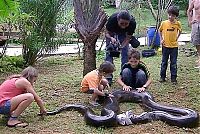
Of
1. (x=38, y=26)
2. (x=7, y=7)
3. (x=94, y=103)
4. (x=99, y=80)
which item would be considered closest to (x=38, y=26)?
(x=38, y=26)

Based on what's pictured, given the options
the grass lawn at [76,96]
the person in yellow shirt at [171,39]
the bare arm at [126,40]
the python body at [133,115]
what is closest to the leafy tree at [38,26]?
the grass lawn at [76,96]

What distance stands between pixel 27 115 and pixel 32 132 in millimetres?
725

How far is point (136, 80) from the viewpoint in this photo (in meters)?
6.21

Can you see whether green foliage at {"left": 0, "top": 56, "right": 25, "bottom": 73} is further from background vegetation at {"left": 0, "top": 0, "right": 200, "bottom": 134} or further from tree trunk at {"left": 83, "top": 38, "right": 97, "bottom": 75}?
tree trunk at {"left": 83, "top": 38, "right": 97, "bottom": 75}

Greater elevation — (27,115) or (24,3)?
(24,3)

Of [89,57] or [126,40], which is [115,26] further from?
[89,57]

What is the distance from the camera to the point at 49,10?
970 centimetres

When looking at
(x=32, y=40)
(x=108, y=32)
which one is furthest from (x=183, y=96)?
(x=32, y=40)

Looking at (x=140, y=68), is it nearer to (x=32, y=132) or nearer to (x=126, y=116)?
(x=126, y=116)

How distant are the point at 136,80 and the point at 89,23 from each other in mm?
1501

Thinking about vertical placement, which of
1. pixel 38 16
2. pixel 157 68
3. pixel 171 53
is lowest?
pixel 157 68

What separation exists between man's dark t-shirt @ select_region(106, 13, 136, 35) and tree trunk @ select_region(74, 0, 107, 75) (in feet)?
0.55

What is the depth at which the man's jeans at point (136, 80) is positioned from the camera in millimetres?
6164

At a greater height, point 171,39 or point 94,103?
point 171,39
